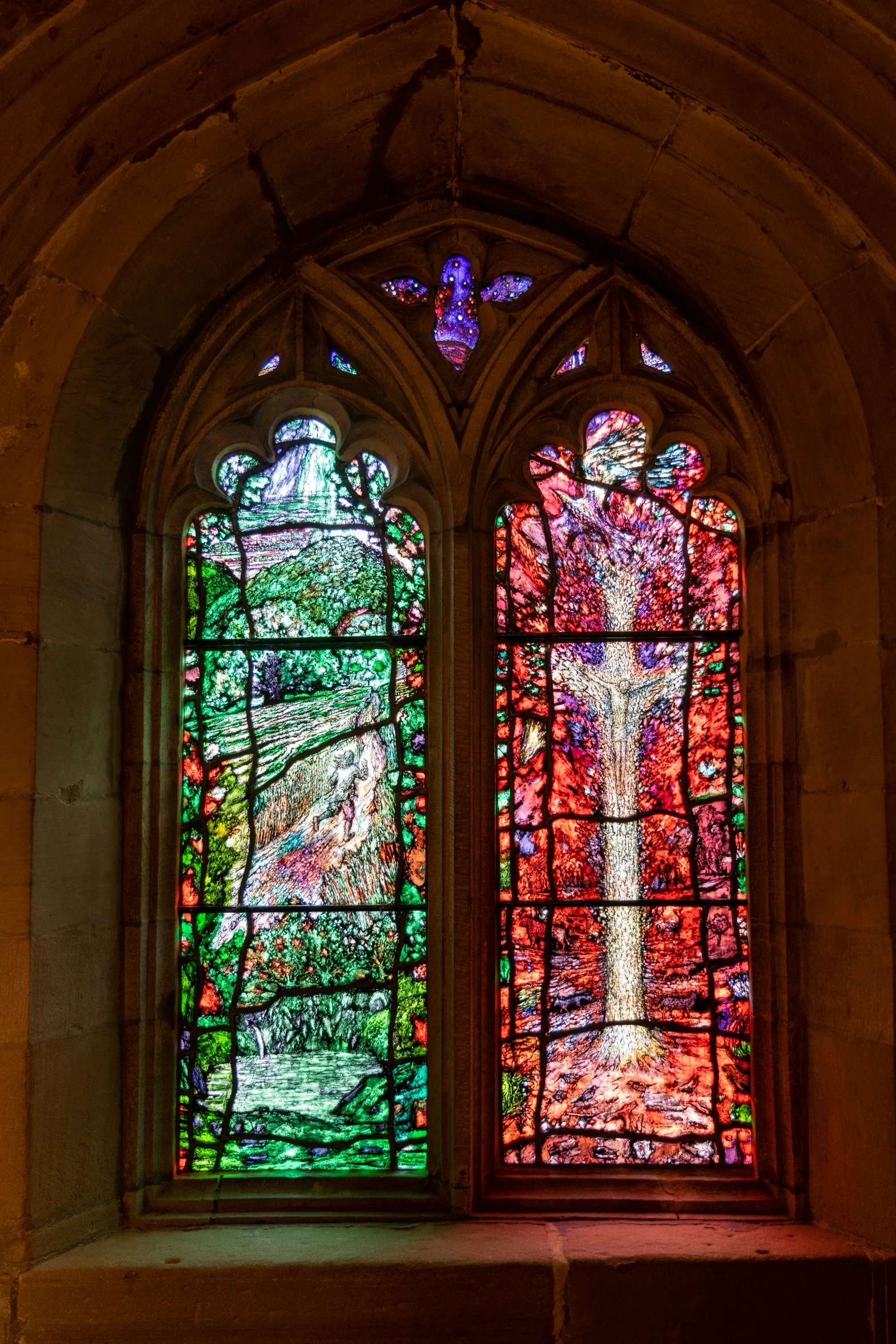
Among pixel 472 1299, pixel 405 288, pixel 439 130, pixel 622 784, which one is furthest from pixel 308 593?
pixel 472 1299

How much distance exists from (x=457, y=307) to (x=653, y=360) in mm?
585

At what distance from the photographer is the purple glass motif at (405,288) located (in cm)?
335

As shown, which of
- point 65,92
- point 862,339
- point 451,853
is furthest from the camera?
point 451,853

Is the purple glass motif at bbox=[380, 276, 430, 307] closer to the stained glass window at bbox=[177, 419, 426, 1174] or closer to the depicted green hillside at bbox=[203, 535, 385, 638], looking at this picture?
the stained glass window at bbox=[177, 419, 426, 1174]

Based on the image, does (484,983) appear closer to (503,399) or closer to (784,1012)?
(784,1012)

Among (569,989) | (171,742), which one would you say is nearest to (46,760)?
(171,742)

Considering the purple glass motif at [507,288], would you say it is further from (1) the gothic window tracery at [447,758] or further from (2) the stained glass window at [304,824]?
(2) the stained glass window at [304,824]

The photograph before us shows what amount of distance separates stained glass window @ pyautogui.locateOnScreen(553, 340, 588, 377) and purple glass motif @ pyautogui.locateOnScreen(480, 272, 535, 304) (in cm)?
22

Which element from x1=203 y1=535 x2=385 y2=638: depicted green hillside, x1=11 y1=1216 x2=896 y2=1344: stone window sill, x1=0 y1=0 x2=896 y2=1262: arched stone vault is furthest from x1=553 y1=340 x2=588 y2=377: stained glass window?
x1=11 y1=1216 x2=896 y2=1344: stone window sill

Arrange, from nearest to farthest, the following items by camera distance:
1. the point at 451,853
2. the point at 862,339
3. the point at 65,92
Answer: the point at 65,92 < the point at 862,339 < the point at 451,853

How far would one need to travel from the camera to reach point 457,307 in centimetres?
335

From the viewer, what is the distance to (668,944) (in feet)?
10.5

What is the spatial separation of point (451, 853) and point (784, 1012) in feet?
3.14

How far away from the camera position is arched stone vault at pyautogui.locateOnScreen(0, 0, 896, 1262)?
8.95 ft
